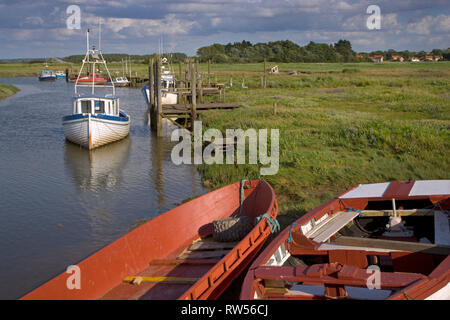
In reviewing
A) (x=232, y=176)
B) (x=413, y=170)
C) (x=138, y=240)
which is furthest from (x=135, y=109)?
(x=138, y=240)

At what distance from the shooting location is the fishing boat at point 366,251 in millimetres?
5391

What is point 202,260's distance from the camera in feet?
27.0

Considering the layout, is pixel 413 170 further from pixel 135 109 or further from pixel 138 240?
pixel 135 109

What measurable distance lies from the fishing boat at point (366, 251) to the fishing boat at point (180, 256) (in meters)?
0.71

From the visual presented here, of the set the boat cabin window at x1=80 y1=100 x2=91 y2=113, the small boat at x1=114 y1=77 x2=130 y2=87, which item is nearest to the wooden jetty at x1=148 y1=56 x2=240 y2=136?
the boat cabin window at x1=80 y1=100 x2=91 y2=113

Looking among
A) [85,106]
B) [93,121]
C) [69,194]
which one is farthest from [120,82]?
[69,194]

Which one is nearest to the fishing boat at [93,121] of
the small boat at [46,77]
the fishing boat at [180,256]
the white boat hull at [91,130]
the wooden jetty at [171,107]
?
the white boat hull at [91,130]

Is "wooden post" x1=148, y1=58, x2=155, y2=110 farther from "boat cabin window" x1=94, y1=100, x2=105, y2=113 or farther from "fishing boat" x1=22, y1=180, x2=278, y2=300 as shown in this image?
"fishing boat" x1=22, y1=180, x2=278, y2=300

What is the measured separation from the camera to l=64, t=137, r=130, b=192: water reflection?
16188 mm

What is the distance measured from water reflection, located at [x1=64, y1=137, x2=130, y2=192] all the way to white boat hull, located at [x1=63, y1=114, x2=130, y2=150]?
0.36 meters

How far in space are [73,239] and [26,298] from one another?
5428 mm

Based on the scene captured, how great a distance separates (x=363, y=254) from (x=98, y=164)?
14.6 meters

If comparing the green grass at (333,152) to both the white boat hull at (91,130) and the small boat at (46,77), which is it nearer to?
the white boat hull at (91,130)

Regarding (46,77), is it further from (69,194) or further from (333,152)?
(333,152)
